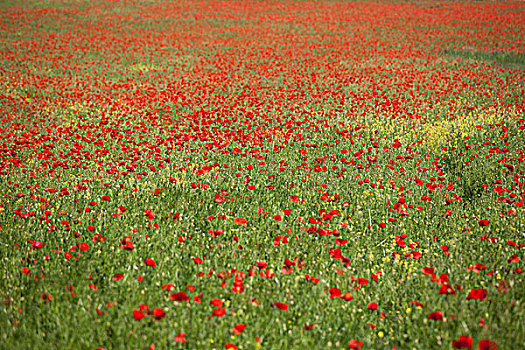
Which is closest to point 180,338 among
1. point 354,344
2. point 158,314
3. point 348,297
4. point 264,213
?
point 158,314

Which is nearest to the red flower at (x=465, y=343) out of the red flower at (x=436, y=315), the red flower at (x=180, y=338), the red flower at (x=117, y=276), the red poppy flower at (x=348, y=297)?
the red flower at (x=436, y=315)

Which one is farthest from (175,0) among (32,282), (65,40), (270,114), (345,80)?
(32,282)

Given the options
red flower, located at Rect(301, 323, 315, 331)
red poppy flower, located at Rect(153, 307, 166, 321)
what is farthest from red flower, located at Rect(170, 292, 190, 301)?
red flower, located at Rect(301, 323, 315, 331)

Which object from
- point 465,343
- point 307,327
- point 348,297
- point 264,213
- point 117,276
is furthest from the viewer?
point 264,213

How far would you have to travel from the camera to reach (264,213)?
4.36 meters

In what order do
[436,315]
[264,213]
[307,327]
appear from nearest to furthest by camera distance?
[436,315]
[307,327]
[264,213]

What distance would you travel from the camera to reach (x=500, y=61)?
1634 centimetres

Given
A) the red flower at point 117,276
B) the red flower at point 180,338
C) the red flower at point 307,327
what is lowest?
the red flower at point 307,327

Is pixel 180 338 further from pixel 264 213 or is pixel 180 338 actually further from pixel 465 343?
pixel 264 213

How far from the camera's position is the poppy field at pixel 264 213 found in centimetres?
275

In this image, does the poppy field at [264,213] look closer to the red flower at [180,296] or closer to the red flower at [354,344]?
the red flower at [354,344]

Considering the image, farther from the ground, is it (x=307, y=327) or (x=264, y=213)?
(x=264, y=213)

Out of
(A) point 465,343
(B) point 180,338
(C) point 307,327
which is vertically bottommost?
(C) point 307,327

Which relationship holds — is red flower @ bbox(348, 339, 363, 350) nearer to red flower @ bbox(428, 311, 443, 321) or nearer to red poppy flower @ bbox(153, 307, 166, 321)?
red flower @ bbox(428, 311, 443, 321)
